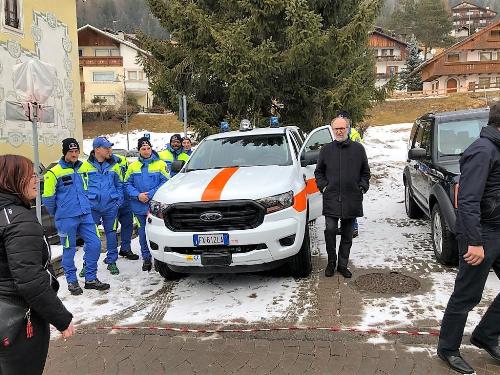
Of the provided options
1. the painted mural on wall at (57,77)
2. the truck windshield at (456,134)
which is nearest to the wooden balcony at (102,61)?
the painted mural on wall at (57,77)

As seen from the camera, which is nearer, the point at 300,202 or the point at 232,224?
the point at 232,224

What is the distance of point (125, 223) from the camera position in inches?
273

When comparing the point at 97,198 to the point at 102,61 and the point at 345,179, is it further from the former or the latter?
the point at 102,61

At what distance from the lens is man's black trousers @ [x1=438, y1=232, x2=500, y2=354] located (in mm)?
3307

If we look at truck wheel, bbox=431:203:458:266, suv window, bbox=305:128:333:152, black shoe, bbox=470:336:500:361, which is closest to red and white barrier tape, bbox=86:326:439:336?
black shoe, bbox=470:336:500:361

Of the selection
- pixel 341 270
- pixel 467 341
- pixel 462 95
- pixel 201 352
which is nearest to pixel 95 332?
pixel 201 352

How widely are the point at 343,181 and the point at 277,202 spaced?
934mm

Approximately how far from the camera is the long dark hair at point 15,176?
242cm

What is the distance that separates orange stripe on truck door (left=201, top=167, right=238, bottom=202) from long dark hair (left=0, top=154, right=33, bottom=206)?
2609 millimetres

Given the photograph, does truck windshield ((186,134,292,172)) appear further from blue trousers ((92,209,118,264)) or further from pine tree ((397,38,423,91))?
pine tree ((397,38,423,91))

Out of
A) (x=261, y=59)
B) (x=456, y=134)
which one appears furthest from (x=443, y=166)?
(x=261, y=59)

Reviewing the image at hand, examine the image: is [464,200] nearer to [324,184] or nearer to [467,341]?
[467,341]

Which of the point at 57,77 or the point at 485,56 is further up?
the point at 485,56

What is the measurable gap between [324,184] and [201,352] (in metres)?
2.51
